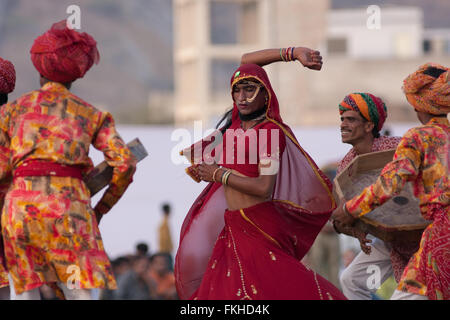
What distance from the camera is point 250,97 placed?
258 inches

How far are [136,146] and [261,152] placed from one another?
0.91 meters

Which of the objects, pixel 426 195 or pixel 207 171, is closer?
→ pixel 426 195

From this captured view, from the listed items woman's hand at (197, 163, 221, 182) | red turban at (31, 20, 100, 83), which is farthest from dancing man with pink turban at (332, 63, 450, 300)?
red turban at (31, 20, 100, 83)

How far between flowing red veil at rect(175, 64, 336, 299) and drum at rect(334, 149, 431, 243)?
23cm

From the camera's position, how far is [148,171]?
51.0 feet

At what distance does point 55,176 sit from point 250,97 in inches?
52.3

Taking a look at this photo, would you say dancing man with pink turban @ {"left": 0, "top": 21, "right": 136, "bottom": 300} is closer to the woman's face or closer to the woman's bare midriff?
the woman's bare midriff

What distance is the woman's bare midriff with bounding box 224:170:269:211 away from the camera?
6453 mm

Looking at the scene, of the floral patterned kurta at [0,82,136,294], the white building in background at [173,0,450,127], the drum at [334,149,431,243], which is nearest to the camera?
the floral patterned kurta at [0,82,136,294]

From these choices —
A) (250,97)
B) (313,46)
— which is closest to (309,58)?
(250,97)

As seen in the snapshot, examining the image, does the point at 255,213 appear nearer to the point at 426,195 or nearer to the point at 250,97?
the point at 250,97

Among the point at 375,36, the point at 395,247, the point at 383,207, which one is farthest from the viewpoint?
the point at 375,36

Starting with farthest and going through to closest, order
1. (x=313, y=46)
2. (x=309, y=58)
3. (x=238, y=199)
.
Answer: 1. (x=313, y=46)
2. (x=309, y=58)
3. (x=238, y=199)

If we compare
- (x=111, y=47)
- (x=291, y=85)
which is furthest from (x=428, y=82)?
(x=111, y=47)
